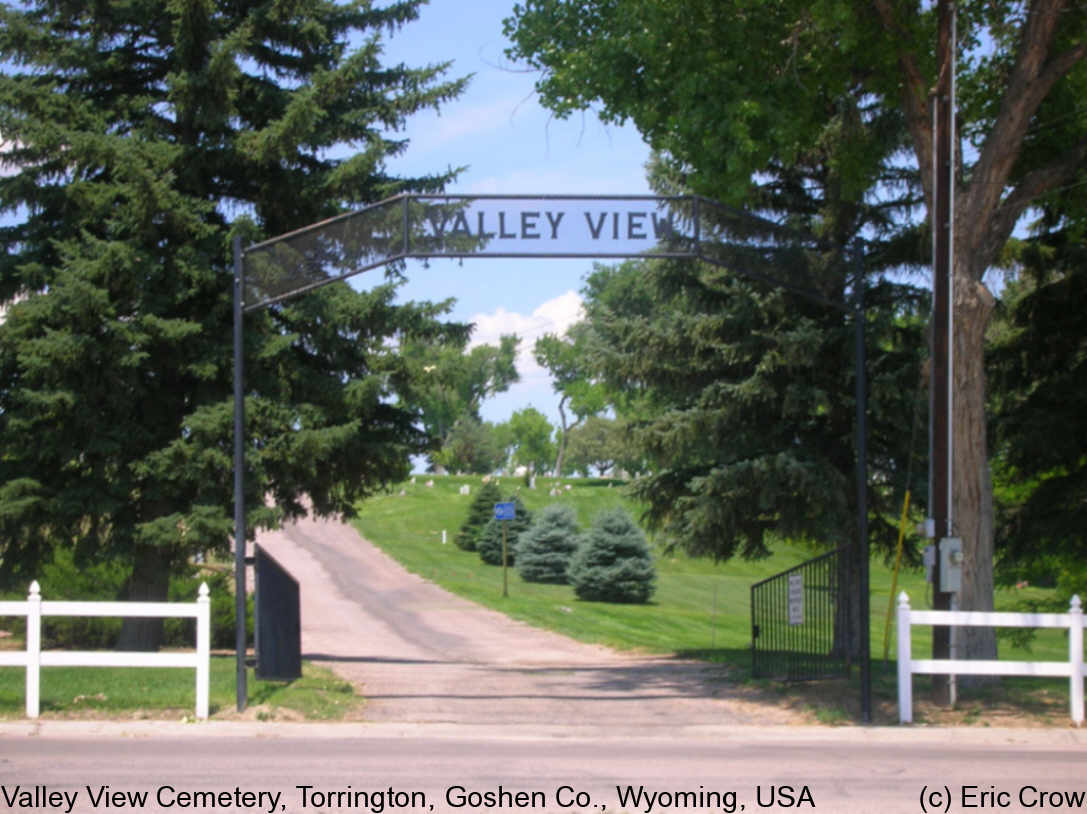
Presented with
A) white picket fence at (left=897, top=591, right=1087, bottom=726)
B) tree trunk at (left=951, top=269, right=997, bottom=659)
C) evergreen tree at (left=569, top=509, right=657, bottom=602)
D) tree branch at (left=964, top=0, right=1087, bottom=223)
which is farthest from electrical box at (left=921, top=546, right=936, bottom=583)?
evergreen tree at (left=569, top=509, right=657, bottom=602)

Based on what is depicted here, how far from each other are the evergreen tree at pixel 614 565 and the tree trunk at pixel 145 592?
20.7 m

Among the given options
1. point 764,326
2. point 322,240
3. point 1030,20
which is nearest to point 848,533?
point 764,326

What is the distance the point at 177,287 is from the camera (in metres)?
17.6

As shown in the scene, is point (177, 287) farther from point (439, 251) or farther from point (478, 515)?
point (478, 515)

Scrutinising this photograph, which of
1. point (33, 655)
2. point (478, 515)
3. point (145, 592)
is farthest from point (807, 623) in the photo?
point (478, 515)

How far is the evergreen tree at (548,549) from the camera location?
46.0 m

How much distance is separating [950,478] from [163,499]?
458 inches

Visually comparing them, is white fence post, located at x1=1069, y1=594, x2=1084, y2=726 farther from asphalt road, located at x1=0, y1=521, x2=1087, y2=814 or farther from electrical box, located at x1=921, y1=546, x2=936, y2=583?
electrical box, located at x1=921, y1=546, x2=936, y2=583

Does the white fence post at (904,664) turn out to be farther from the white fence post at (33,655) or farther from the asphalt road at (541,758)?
the white fence post at (33,655)

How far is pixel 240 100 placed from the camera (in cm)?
1905

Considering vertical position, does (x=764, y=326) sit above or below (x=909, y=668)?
above

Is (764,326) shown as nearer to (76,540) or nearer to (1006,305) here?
(1006,305)

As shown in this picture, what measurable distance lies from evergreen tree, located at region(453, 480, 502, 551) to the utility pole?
148 feet

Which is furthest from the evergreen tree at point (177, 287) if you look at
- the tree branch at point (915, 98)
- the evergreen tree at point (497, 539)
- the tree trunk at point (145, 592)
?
the evergreen tree at point (497, 539)
